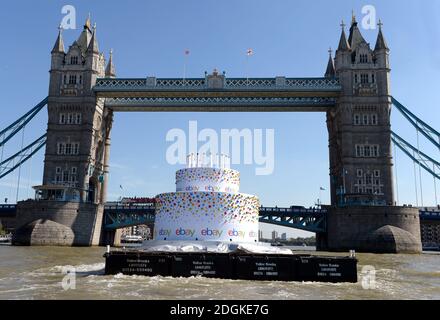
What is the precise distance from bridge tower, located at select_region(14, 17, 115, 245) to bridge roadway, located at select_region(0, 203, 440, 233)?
4.09m

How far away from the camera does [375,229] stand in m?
67.9

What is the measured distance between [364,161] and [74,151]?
52.8m

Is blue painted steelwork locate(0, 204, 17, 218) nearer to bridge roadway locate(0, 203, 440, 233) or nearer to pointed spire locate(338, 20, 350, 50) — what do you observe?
bridge roadway locate(0, 203, 440, 233)

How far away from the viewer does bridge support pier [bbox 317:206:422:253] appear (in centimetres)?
6525

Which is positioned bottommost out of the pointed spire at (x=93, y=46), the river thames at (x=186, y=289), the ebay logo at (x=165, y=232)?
the river thames at (x=186, y=289)

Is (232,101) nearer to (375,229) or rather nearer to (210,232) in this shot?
(375,229)

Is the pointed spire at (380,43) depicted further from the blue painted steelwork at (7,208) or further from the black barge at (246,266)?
the blue painted steelwork at (7,208)

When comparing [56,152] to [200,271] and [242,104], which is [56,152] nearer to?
[242,104]

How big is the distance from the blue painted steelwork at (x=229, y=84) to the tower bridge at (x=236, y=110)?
18cm

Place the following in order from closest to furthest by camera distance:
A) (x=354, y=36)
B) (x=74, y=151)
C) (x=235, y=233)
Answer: (x=235, y=233)
(x=74, y=151)
(x=354, y=36)

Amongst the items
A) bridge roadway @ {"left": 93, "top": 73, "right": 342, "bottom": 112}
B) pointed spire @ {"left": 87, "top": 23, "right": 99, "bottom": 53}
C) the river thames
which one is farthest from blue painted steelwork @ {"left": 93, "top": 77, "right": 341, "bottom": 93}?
the river thames

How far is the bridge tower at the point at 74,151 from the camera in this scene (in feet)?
234

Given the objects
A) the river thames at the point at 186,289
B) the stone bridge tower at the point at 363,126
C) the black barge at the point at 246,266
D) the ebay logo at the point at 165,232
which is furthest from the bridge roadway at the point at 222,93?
the black barge at the point at 246,266

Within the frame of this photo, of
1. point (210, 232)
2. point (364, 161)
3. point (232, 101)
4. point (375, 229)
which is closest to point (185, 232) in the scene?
point (210, 232)
